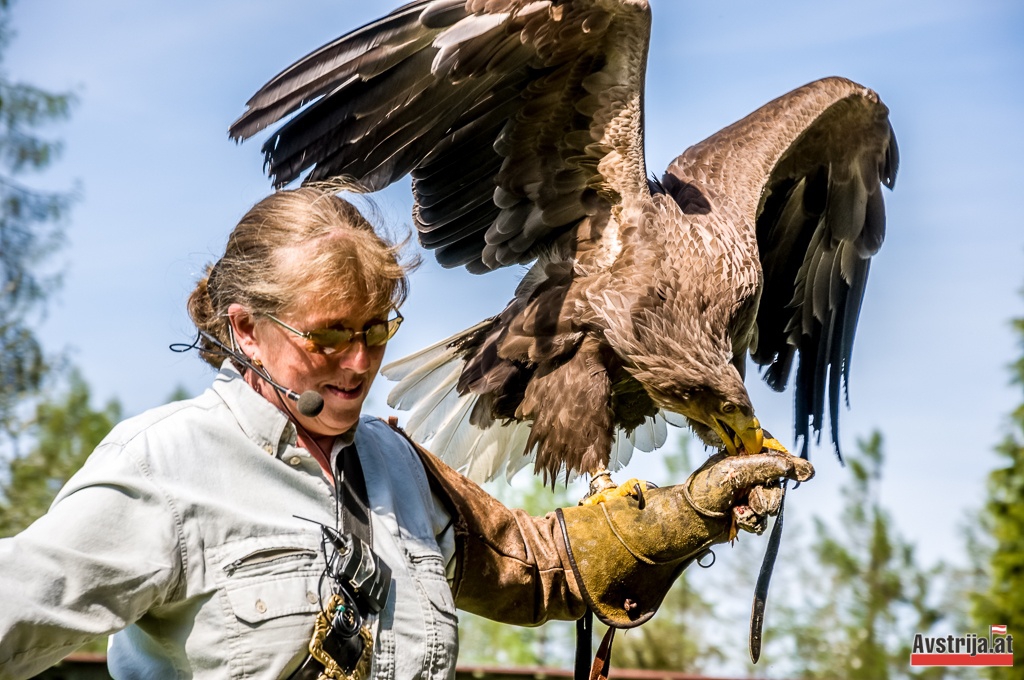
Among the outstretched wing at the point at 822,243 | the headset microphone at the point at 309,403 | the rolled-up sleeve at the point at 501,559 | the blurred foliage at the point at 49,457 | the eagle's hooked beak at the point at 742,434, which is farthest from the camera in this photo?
the blurred foliage at the point at 49,457

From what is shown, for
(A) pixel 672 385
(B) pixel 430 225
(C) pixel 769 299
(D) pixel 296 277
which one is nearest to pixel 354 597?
(D) pixel 296 277

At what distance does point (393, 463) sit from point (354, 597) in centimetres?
33

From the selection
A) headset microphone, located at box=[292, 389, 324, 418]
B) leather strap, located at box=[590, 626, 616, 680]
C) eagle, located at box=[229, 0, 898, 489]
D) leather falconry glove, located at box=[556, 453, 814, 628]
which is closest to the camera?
headset microphone, located at box=[292, 389, 324, 418]

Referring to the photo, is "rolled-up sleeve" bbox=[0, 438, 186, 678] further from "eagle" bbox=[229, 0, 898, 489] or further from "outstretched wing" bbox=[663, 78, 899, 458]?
"outstretched wing" bbox=[663, 78, 899, 458]

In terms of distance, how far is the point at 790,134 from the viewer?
13.8 feet

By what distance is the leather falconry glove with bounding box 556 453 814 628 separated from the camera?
221cm

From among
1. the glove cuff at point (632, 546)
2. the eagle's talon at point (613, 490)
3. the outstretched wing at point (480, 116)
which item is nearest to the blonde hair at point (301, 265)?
the glove cuff at point (632, 546)

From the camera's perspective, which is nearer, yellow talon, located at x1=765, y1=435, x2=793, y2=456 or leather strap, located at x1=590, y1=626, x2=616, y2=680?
leather strap, located at x1=590, y1=626, x2=616, y2=680

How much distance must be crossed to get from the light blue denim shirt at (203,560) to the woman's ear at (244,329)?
41 millimetres

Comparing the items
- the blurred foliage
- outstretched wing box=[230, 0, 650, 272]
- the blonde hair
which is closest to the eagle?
outstretched wing box=[230, 0, 650, 272]

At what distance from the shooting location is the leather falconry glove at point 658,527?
2.21 metres

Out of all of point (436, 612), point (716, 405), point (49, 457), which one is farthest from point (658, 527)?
point (49, 457)

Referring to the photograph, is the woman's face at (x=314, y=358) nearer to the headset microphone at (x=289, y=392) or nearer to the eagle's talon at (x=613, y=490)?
the headset microphone at (x=289, y=392)


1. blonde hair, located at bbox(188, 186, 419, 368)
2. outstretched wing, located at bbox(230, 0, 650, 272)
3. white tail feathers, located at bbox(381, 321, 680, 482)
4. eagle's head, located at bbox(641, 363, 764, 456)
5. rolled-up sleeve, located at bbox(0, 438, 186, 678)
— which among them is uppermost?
outstretched wing, located at bbox(230, 0, 650, 272)
